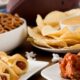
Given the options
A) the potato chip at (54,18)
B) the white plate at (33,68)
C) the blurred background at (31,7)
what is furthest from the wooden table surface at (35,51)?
the blurred background at (31,7)

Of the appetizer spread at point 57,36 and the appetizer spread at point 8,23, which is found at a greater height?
the appetizer spread at point 8,23

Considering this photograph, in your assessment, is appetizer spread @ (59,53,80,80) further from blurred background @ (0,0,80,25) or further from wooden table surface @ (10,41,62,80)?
blurred background @ (0,0,80,25)

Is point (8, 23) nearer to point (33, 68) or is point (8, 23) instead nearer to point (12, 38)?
point (12, 38)

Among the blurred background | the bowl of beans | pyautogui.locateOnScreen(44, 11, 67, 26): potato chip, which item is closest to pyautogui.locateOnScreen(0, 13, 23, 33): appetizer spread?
the bowl of beans

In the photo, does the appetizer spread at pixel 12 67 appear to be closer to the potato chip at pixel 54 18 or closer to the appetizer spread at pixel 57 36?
the appetizer spread at pixel 57 36

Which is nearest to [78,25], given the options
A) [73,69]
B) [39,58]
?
[39,58]

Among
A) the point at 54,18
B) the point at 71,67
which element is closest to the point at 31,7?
the point at 54,18

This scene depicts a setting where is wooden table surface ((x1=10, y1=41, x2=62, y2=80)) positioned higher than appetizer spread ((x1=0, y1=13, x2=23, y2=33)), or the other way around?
appetizer spread ((x1=0, y1=13, x2=23, y2=33))
